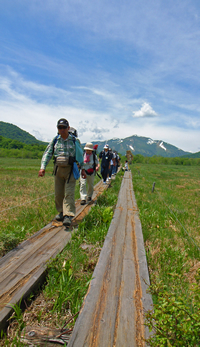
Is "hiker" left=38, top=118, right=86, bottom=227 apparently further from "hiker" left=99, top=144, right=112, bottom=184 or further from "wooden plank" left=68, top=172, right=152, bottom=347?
"hiker" left=99, top=144, right=112, bottom=184

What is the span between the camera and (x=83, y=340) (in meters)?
1.55

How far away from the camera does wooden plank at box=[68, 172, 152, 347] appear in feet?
5.19

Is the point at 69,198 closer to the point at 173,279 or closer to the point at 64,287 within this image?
the point at 64,287

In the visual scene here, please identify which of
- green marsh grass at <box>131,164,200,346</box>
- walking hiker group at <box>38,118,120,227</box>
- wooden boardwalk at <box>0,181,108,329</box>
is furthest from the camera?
walking hiker group at <box>38,118,120,227</box>

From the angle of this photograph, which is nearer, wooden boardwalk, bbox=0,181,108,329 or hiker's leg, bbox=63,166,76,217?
wooden boardwalk, bbox=0,181,108,329

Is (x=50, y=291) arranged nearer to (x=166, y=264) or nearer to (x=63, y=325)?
(x=63, y=325)

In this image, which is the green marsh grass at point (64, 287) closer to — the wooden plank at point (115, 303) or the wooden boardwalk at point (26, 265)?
the wooden boardwalk at point (26, 265)

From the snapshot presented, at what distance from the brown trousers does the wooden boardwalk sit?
568 mm

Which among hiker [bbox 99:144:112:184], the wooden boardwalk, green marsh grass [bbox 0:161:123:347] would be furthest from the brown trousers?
hiker [bbox 99:144:112:184]

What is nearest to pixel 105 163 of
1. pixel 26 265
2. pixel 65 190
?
pixel 65 190

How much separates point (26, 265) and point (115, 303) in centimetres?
131

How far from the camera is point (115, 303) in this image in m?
1.95

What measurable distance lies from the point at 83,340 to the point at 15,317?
79 centimetres

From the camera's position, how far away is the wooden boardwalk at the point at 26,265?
2035mm
